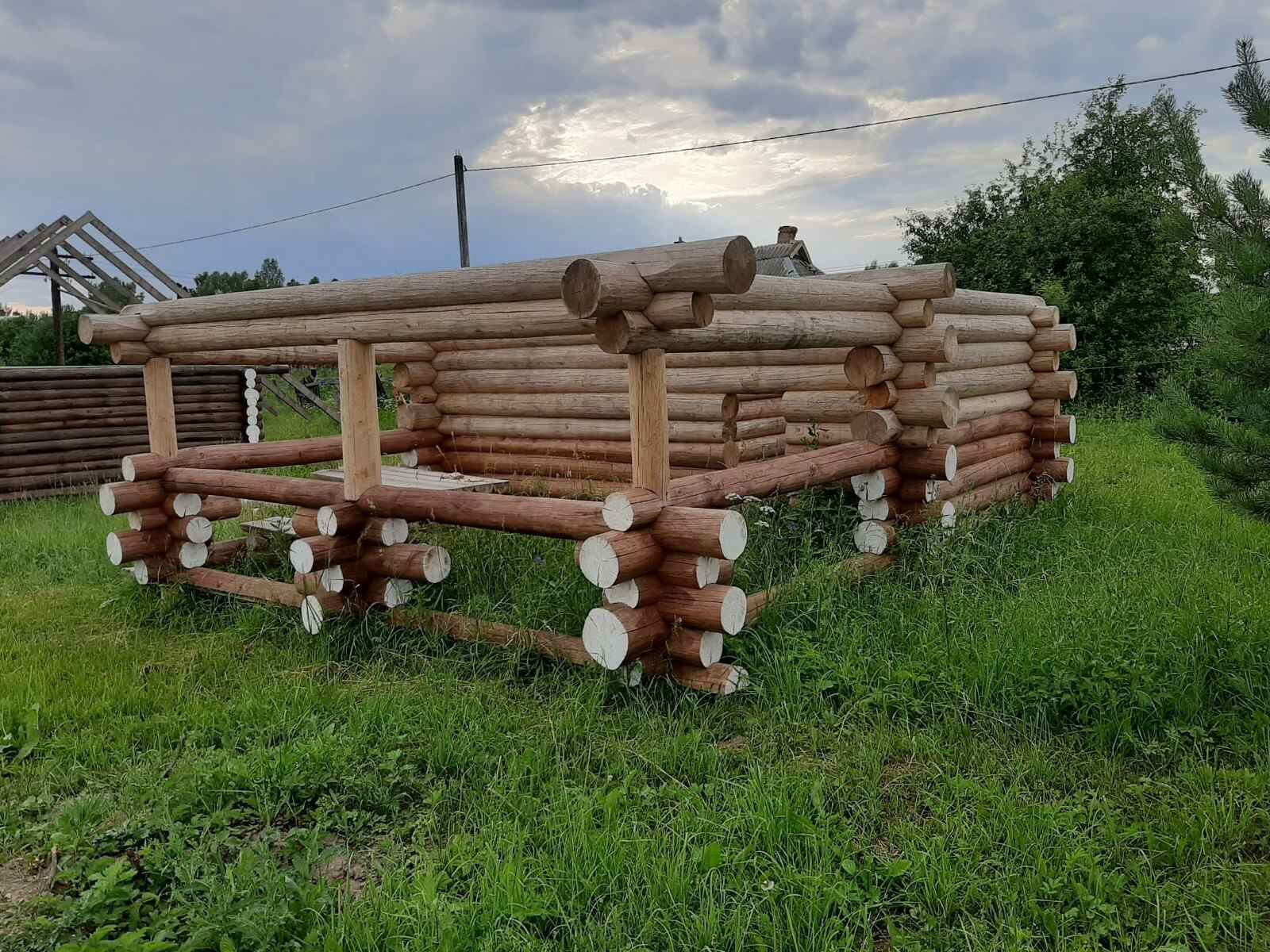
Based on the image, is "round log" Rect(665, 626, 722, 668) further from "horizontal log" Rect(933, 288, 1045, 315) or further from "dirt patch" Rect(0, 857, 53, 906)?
"horizontal log" Rect(933, 288, 1045, 315)

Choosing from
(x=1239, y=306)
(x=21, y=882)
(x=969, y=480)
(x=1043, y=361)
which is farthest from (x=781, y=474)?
(x=1043, y=361)

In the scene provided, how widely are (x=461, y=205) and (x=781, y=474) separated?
1760 centimetres

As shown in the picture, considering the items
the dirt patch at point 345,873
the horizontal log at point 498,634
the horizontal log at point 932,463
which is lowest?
the dirt patch at point 345,873

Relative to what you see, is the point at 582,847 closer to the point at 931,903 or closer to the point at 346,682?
the point at 931,903

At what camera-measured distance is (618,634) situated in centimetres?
492

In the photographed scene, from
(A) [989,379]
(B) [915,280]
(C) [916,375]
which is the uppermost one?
(B) [915,280]

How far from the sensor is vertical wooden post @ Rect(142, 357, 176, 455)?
7.74 metres

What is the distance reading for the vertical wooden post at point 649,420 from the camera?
500 cm

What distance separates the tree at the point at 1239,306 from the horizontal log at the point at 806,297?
2.14m

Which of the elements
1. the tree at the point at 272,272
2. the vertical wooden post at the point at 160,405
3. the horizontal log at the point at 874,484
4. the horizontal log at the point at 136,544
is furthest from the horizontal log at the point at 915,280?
the tree at the point at 272,272

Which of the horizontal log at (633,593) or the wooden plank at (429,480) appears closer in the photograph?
the horizontal log at (633,593)

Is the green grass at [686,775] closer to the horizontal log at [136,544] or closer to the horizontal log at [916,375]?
the horizontal log at [136,544]

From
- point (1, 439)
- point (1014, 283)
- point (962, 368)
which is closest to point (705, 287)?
point (962, 368)

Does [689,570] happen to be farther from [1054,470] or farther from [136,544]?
[1054,470]
